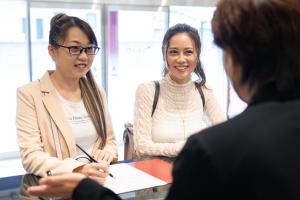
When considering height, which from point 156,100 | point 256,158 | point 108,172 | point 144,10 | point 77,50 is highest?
point 144,10

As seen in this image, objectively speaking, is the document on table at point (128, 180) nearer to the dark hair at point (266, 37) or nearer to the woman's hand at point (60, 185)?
the woman's hand at point (60, 185)

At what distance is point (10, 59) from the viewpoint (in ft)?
13.2

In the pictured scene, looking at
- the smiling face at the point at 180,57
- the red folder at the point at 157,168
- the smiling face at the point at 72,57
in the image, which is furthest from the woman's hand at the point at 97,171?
the smiling face at the point at 180,57

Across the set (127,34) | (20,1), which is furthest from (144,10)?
(20,1)

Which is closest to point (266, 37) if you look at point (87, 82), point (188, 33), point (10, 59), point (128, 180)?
point (128, 180)

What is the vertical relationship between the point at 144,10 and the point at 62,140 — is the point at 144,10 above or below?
above

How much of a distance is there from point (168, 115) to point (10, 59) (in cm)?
253

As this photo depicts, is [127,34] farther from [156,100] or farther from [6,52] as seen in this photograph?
[156,100]

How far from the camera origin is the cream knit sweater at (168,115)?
2064 mm

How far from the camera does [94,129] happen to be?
6.31ft

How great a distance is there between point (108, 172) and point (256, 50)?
0.95 metres

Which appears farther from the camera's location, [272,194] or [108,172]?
[108,172]

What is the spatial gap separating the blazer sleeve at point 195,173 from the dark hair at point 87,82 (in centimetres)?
128

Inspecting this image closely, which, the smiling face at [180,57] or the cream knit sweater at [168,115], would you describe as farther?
the smiling face at [180,57]
